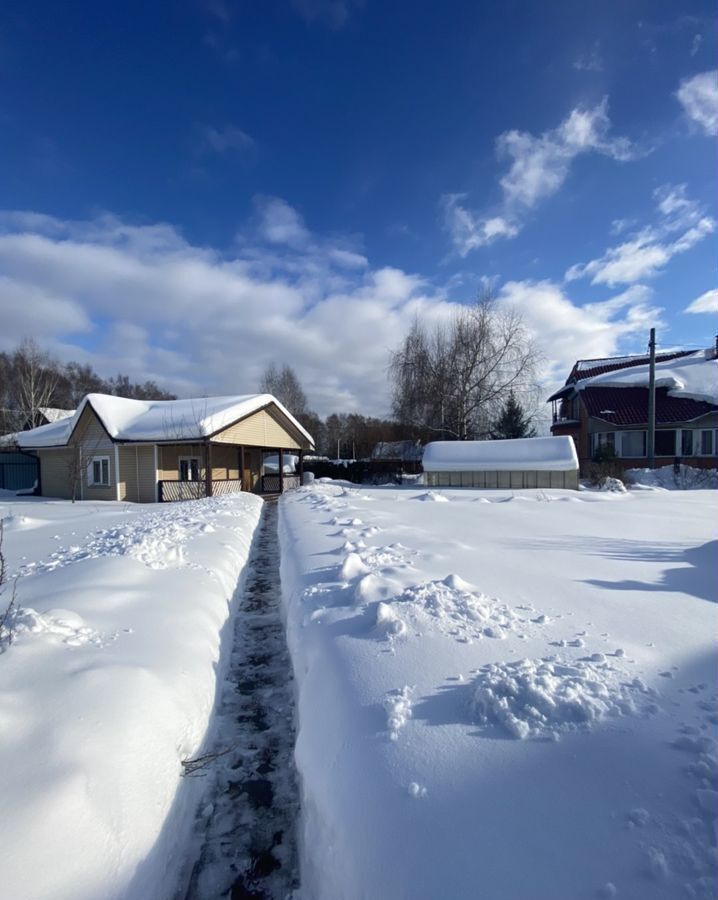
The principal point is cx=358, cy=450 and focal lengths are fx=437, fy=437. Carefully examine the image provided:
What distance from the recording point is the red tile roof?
22.9 meters

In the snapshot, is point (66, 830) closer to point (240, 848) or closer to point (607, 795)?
point (240, 848)

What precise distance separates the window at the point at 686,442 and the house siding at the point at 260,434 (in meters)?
20.5

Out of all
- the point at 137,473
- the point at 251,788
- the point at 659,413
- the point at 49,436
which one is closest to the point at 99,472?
the point at 137,473

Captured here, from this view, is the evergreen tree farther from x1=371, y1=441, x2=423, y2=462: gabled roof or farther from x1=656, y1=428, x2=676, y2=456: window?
x1=656, y1=428, x2=676, y2=456: window

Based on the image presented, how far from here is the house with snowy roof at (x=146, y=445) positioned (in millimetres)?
17109

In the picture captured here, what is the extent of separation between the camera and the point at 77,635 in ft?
10.9

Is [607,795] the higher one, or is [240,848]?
[607,795]

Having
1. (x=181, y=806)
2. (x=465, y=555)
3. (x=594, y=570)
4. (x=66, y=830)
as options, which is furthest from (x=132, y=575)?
(x=594, y=570)

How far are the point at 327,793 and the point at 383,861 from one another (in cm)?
57

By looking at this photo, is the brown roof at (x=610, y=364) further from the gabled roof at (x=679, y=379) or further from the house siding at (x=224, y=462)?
the house siding at (x=224, y=462)

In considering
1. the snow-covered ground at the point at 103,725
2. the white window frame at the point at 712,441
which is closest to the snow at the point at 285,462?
the white window frame at the point at 712,441

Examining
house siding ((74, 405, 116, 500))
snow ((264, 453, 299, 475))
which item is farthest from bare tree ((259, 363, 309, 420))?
house siding ((74, 405, 116, 500))

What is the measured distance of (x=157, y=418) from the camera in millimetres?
18562

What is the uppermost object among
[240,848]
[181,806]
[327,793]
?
[327,793]
